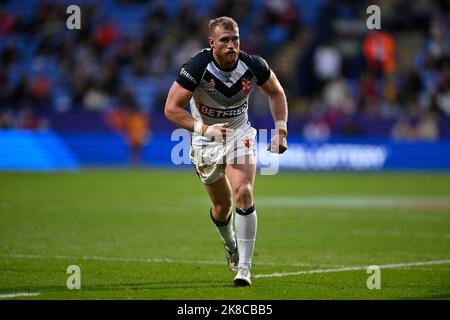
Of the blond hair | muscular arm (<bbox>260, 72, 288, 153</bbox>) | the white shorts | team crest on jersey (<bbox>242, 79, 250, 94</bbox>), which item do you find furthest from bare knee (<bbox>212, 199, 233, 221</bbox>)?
the blond hair

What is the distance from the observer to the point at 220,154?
9406mm

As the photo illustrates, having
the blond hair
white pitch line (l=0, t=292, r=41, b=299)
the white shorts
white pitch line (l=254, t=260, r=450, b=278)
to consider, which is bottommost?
white pitch line (l=0, t=292, r=41, b=299)

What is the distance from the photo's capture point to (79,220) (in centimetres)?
1561

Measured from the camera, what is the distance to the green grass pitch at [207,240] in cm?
883

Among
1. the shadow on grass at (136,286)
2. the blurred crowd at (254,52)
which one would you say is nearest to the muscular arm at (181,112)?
the shadow on grass at (136,286)

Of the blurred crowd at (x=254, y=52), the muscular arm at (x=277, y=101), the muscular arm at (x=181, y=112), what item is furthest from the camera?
the blurred crowd at (x=254, y=52)

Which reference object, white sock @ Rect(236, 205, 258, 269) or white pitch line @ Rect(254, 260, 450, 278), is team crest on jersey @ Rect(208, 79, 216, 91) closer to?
white sock @ Rect(236, 205, 258, 269)

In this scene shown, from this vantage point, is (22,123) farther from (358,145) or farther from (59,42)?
(358,145)

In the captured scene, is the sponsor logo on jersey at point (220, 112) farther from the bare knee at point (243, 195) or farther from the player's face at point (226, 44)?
the bare knee at point (243, 195)

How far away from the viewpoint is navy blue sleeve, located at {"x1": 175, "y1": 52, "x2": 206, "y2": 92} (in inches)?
360

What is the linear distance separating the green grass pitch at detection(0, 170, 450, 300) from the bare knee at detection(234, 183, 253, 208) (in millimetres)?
751

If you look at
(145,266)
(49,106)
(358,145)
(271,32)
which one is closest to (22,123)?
(49,106)

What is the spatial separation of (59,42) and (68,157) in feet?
18.4
